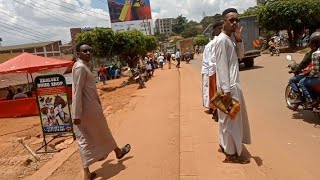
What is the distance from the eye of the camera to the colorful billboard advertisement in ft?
162

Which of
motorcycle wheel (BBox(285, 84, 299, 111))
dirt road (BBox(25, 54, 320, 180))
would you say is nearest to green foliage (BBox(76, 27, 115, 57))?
dirt road (BBox(25, 54, 320, 180))

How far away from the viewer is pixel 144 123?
9031 mm

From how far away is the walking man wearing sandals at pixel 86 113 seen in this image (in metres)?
4.98

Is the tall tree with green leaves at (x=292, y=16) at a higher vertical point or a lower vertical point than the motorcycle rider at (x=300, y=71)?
higher

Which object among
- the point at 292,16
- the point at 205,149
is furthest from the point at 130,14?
the point at 205,149

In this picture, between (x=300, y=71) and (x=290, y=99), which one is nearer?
(x=300, y=71)

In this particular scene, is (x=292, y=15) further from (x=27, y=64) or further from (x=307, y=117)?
(x=307, y=117)

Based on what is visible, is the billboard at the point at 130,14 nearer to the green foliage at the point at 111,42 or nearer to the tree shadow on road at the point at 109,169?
the green foliage at the point at 111,42

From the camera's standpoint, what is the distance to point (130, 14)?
2014 inches

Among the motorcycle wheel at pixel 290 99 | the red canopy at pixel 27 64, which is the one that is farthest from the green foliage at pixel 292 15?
the motorcycle wheel at pixel 290 99

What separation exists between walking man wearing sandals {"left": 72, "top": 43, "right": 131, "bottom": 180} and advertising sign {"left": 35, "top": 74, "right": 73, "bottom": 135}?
286 centimetres

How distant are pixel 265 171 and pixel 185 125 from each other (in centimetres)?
268

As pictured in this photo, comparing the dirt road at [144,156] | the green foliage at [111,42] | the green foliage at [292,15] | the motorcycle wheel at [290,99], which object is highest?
the green foliage at [292,15]

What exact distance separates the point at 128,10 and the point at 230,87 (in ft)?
157
